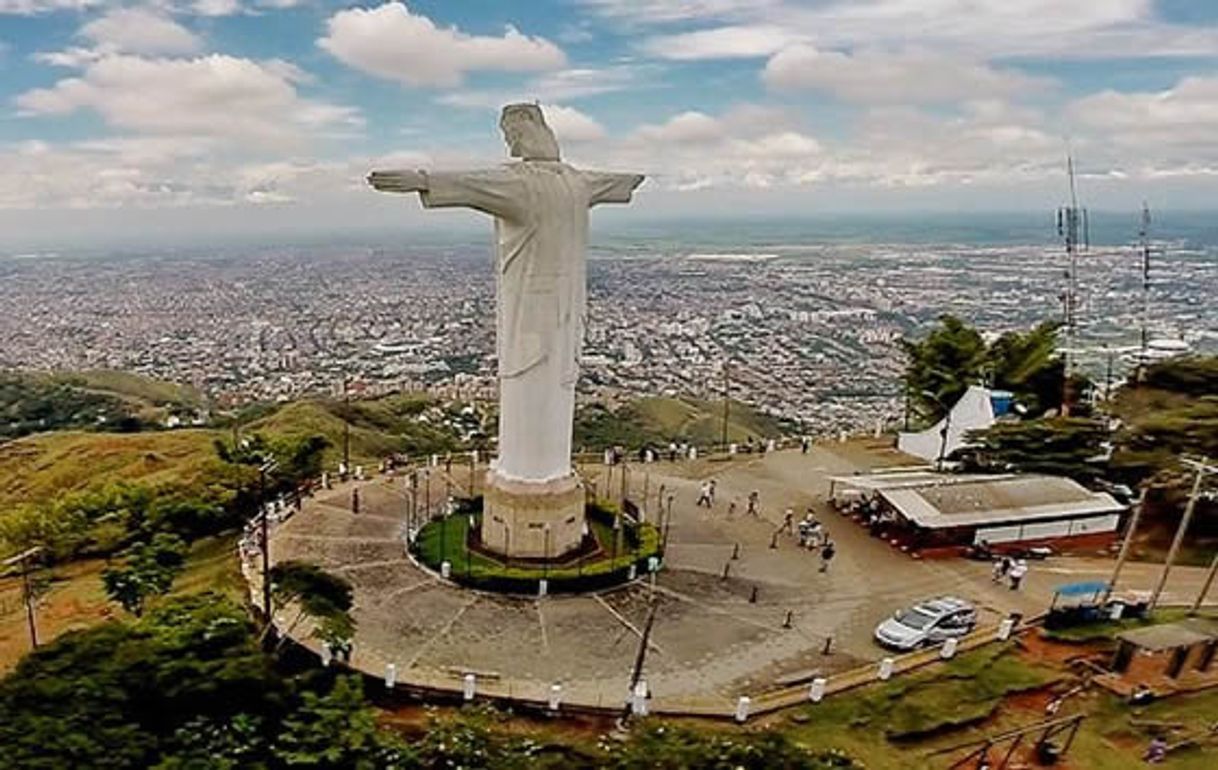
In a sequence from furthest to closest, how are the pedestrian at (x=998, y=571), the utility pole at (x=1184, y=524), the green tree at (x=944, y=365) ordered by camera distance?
1. the green tree at (x=944, y=365)
2. the pedestrian at (x=998, y=571)
3. the utility pole at (x=1184, y=524)

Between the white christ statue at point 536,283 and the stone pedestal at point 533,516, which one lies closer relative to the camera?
the white christ statue at point 536,283

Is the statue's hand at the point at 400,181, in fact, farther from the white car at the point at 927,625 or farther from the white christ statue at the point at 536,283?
the white car at the point at 927,625

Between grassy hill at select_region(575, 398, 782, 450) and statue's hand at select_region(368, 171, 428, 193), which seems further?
grassy hill at select_region(575, 398, 782, 450)

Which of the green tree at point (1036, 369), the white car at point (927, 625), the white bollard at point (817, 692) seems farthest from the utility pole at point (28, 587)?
the green tree at point (1036, 369)

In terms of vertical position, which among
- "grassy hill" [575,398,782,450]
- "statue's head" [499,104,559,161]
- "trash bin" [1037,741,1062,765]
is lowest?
"grassy hill" [575,398,782,450]

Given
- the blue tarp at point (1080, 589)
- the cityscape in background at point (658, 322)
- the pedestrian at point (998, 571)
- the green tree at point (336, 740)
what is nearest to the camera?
the green tree at point (336, 740)

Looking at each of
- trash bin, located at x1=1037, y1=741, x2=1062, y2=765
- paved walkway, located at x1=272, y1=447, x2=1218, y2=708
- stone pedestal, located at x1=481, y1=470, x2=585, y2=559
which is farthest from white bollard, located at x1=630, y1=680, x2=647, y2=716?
stone pedestal, located at x1=481, y1=470, x2=585, y2=559

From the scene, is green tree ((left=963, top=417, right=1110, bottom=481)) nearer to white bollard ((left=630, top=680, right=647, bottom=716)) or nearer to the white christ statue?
the white christ statue
